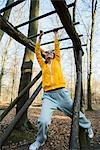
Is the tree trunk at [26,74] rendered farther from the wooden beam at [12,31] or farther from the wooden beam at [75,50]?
the wooden beam at [75,50]

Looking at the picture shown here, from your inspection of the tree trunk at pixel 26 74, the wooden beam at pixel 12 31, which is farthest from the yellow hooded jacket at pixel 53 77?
the tree trunk at pixel 26 74

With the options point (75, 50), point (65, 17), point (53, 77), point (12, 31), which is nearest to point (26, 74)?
point (75, 50)

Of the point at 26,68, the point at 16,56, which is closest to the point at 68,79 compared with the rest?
the point at 16,56

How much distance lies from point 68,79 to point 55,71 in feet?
213

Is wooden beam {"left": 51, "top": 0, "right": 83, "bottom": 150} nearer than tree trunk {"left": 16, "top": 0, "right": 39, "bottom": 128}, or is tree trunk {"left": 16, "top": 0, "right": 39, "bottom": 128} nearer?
wooden beam {"left": 51, "top": 0, "right": 83, "bottom": 150}

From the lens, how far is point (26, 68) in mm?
8586

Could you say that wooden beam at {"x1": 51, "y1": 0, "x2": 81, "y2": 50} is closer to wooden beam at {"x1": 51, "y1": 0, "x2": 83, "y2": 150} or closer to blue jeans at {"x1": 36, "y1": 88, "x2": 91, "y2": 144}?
wooden beam at {"x1": 51, "y1": 0, "x2": 83, "y2": 150}

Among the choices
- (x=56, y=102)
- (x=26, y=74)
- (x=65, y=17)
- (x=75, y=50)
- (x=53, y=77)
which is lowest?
(x=56, y=102)

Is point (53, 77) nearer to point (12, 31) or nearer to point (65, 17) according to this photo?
point (12, 31)

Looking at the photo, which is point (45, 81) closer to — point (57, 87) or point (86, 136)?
point (57, 87)

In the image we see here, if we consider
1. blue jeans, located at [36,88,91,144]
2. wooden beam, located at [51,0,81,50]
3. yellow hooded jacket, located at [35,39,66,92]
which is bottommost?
blue jeans, located at [36,88,91,144]

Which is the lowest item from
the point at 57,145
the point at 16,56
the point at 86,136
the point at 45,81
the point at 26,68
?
the point at 57,145

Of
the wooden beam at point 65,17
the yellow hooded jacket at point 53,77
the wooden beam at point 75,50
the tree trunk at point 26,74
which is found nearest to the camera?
the wooden beam at point 65,17

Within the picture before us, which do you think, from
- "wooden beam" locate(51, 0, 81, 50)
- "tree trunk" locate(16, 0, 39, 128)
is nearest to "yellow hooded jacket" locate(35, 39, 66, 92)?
"wooden beam" locate(51, 0, 81, 50)
